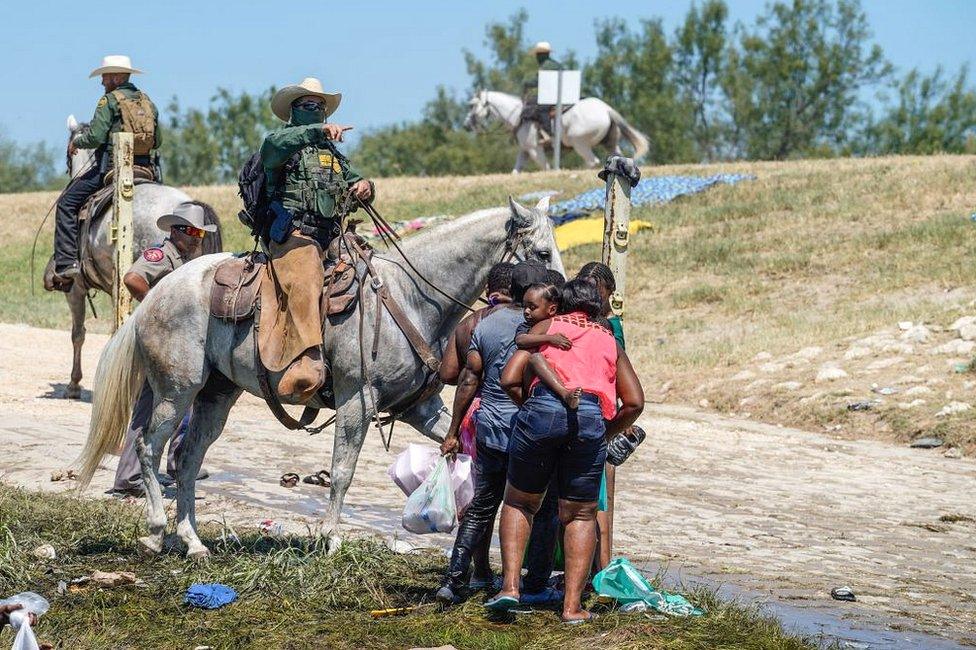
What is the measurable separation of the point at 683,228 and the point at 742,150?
Answer: 42779mm

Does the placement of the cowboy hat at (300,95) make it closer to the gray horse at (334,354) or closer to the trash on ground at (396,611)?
the gray horse at (334,354)

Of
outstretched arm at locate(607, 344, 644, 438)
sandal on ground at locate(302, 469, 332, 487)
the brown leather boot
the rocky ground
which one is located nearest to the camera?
outstretched arm at locate(607, 344, 644, 438)

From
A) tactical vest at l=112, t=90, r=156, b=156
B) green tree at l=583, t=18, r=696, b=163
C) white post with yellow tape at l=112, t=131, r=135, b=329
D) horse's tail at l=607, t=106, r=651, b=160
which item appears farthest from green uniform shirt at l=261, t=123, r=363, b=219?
green tree at l=583, t=18, r=696, b=163

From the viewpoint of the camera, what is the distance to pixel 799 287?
22.0m

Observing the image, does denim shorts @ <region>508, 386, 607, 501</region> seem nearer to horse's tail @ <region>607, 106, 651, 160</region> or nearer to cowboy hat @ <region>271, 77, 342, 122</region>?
cowboy hat @ <region>271, 77, 342, 122</region>

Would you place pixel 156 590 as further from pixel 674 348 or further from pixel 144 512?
pixel 674 348

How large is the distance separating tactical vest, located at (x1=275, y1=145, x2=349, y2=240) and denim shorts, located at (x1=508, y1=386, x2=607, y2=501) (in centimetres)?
210

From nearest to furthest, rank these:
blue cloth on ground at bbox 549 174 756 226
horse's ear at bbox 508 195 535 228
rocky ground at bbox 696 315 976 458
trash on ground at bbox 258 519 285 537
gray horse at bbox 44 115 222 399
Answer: horse's ear at bbox 508 195 535 228 < trash on ground at bbox 258 519 285 537 < gray horse at bbox 44 115 222 399 < rocky ground at bbox 696 315 976 458 < blue cloth on ground at bbox 549 174 756 226

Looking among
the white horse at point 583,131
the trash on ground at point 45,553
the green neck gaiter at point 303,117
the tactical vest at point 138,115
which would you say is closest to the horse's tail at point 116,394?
the trash on ground at point 45,553

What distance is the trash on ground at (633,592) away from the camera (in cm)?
678

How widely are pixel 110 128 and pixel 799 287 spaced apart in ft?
40.5

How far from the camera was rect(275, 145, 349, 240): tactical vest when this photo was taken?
809cm

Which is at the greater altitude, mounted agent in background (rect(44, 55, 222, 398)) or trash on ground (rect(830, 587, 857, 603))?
mounted agent in background (rect(44, 55, 222, 398))

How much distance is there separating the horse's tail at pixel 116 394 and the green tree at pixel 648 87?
57535 mm
